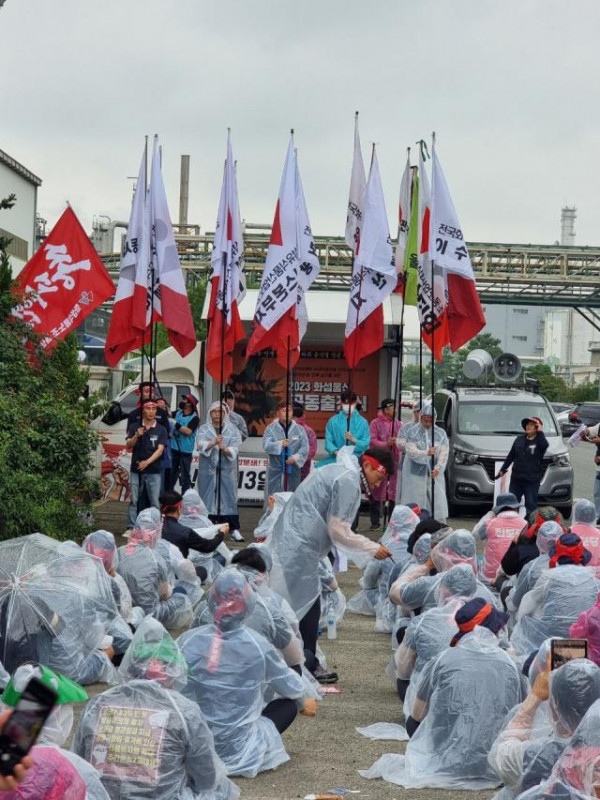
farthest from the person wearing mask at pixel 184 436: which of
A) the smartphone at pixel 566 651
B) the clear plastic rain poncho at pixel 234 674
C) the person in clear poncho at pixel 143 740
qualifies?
the smartphone at pixel 566 651

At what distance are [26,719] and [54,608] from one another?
504 centimetres

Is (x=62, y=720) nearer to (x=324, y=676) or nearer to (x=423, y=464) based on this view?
(x=324, y=676)

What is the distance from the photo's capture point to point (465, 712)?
20.5 feet

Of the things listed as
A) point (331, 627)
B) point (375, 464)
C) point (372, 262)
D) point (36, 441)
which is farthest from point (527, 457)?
point (375, 464)

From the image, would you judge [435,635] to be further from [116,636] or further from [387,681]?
[116,636]

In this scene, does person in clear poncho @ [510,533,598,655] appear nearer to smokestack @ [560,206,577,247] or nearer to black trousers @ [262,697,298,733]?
black trousers @ [262,697,298,733]

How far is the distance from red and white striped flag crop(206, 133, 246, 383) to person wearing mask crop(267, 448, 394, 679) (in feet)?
20.9

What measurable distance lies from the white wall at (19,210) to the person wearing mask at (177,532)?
77.1 feet

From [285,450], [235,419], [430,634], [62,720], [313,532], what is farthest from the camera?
[235,419]

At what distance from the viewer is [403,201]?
15.8 meters

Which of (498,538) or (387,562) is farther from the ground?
(498,538)

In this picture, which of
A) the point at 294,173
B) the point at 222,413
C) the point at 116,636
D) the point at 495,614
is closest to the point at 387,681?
the point at 116,636

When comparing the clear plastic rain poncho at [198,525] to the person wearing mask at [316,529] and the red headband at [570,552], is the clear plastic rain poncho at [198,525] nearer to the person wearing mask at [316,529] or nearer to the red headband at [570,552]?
the person wearing mask at [316,529]

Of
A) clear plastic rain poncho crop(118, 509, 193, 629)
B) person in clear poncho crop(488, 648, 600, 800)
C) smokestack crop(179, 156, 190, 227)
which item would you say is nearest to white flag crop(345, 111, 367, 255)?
clear plastic rain poncho crop(118, 509, 193, 629)
